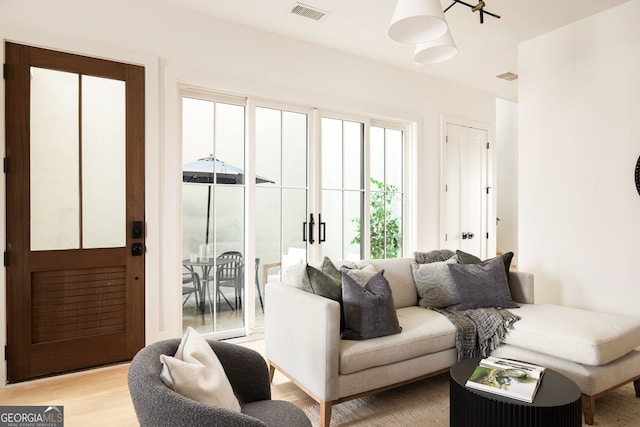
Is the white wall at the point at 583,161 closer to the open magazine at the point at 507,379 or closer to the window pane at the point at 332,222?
the window pane at the point at 332,222

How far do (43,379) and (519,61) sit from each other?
4.80 m

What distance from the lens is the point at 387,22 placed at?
3549mm

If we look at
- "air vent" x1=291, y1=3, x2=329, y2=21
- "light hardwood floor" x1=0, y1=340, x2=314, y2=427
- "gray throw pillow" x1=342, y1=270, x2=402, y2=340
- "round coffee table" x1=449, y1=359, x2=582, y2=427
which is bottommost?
"light hardwood floor" x1=0, y1=340, x2=314, y2=427

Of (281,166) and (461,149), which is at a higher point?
(461,149)

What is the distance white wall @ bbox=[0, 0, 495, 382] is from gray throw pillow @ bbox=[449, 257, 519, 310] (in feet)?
6.75

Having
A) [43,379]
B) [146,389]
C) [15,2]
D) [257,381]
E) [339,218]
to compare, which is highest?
[15,2]

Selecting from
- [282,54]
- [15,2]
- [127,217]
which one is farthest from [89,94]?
[282,54]

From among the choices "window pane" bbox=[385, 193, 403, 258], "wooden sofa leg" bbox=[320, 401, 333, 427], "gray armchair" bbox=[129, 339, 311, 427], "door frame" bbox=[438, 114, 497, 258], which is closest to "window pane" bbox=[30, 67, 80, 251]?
"gray armchair" bbox=[129, 339, 311, 427]

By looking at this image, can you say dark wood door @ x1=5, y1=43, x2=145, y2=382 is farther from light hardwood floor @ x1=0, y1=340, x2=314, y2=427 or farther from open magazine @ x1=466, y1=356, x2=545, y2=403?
open magazine @ x1=466, y1=356, x2=545, y2=403

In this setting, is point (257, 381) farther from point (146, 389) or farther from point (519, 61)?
point (519, 61)

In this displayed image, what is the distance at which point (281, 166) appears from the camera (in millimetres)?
3877

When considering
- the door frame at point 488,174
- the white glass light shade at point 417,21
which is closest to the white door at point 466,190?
the door frame at point 488,174

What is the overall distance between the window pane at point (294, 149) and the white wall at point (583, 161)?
2138 millimetres

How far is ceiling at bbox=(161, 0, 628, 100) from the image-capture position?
3.22 m
